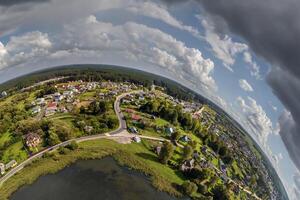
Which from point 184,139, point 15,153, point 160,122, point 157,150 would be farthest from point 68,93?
point 184,139

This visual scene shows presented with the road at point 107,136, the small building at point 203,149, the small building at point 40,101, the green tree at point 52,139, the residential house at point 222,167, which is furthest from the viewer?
the small building at point 40,101

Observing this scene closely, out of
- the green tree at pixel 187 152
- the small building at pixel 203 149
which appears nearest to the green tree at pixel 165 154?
the green tree at pixel 187 152

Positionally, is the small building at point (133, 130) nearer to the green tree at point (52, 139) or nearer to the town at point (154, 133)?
the town at point (154, 133)

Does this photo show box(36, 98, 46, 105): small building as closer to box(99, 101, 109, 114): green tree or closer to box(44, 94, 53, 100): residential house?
box(44, 94, 53, 100): residential house

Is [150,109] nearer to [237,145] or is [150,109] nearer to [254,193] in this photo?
[237,145]

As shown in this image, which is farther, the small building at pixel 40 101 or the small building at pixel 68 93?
the small building at pixel 68 93

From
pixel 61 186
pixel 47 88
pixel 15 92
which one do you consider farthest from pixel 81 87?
pixel 61 186

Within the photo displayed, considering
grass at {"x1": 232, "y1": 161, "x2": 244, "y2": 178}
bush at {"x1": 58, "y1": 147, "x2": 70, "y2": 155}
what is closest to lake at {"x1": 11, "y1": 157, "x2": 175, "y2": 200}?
bush at {"x1": 58, "y1": 147, "x2": 70, "y2": 155}
